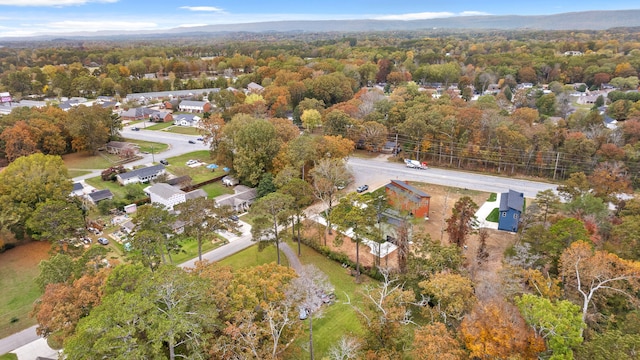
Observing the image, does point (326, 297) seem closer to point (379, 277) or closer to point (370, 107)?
point (379, 277)

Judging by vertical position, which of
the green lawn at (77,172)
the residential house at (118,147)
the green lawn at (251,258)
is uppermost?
the residential house at (118,147)

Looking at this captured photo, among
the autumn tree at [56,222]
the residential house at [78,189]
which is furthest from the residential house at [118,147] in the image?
the autumn tree at [56,222]

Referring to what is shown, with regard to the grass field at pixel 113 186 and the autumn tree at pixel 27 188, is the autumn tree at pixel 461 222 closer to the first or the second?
the grass field at pixel 113 186

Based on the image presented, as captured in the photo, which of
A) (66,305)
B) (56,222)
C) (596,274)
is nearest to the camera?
(66,305)

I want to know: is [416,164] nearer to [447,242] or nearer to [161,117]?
[447,242]

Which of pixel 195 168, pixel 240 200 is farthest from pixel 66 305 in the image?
pixel 195 168

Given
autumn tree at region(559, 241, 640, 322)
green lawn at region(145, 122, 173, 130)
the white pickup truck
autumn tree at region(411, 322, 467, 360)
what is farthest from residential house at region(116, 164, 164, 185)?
autumn tree at region(559, 241, 640, 322)
